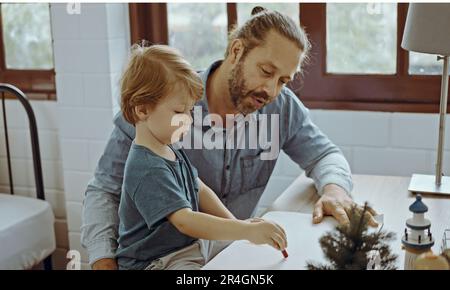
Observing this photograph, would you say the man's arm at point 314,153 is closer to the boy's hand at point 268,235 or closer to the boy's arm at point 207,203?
the boy's arm at point 207,203

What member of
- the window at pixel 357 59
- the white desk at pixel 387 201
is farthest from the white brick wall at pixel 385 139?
the white desk at pixel 387 201

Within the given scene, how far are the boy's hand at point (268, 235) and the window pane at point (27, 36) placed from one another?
5.03ft

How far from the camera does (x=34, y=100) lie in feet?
7.97

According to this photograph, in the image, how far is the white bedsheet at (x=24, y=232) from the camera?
2.11 m

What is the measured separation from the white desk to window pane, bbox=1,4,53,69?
119 centimetres

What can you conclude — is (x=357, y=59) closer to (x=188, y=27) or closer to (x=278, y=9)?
(x=278, y=9)

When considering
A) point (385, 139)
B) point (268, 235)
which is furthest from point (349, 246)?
point (385, 139)

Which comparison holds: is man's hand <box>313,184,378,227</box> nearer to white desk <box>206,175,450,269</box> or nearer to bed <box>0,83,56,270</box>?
white desk <box>206,175,450,269</box>

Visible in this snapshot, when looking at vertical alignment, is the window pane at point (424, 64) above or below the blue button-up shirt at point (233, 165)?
above

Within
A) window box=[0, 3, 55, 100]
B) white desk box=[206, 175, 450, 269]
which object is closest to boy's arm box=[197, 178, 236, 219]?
white desk box=[206, 175, 450, 269]

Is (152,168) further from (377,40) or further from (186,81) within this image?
(377,40)

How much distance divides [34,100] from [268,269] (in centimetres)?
157

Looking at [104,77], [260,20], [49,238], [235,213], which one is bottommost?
[49,238]
